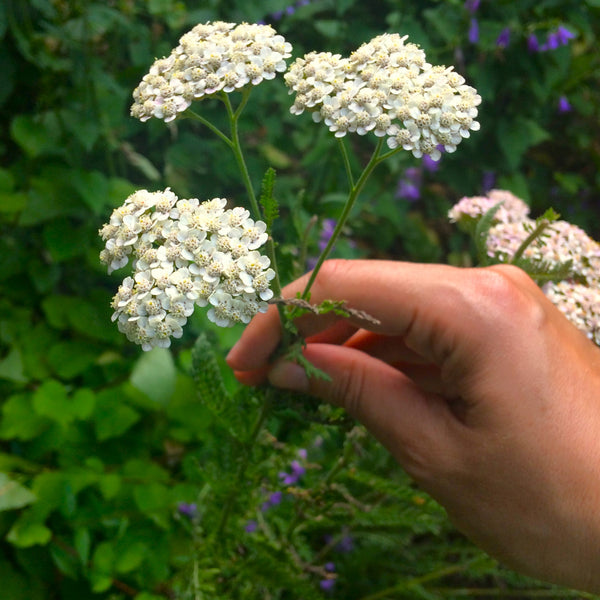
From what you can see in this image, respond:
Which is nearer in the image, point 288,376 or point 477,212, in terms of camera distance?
point 288,376

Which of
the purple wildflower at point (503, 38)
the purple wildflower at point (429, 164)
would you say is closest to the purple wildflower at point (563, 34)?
the purple wildflower at point (503, 38)

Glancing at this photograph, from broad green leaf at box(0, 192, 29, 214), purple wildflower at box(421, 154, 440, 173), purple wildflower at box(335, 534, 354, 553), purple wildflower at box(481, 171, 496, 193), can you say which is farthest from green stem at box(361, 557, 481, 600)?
purple wildflower at box(481, 171, 496, 193)

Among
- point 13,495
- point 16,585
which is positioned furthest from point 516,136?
point 16,585

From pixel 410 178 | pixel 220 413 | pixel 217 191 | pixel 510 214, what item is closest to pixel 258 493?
pixel 220 413

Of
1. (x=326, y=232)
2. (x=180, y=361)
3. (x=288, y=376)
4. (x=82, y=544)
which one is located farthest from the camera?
(x=326, y=232)

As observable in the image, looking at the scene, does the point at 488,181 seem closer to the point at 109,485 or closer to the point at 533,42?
the point at 533,42

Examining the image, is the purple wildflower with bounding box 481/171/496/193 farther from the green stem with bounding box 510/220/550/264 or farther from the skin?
the skin
